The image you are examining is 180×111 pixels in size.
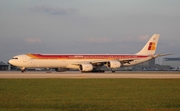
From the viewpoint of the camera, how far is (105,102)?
19078 millimetres

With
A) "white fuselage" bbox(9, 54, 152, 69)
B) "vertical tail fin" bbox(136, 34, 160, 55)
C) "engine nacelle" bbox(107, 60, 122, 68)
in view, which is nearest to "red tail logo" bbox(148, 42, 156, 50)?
"vertical tail fin" bbox(136, 34, 160, 55)

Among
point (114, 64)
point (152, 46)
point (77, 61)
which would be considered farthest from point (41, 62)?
point (152, 46)

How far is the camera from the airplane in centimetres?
6394

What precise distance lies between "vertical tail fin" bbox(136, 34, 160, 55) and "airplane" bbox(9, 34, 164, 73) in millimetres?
913

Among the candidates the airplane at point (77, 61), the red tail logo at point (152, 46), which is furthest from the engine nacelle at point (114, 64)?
the red tail logo at point (152, 46)

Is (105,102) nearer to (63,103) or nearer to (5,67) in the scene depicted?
(63,103)

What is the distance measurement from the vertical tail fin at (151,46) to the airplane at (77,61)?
35.9 inches

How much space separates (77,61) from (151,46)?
50.8 ft

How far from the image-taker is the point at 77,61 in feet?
218

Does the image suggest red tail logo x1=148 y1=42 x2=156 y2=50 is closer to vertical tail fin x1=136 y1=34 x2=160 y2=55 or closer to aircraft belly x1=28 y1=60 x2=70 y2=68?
vertical tail fin x1=136 y1=34 x2=160 y2=55

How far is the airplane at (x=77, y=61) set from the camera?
6394cm

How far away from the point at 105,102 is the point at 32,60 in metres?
45.9

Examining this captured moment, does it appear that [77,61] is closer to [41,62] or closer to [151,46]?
[41,62]

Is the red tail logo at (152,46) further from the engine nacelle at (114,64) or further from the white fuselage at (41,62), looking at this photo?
the white fuselage at (41,62)
